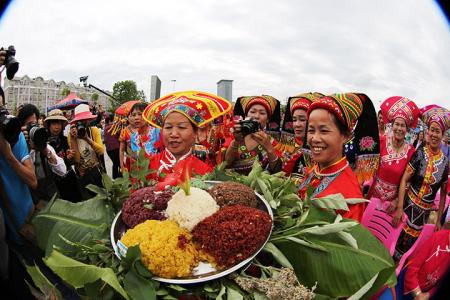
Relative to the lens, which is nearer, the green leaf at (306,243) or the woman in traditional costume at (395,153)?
the green leaf at (306,243)

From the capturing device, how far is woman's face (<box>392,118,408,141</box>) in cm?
420

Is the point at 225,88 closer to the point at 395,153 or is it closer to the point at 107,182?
the point at 395,153

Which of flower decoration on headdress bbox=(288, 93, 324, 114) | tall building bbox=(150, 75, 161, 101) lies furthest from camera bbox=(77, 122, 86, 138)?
flower decoration on headdress bbox=(288, 93, 324, 114)

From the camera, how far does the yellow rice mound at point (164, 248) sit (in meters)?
1.20

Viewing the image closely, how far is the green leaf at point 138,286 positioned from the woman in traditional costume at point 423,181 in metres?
3.49

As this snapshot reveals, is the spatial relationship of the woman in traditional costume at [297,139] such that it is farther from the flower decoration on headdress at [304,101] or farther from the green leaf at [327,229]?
the green leaf at [327,229]

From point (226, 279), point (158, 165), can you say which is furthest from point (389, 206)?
point (226, 279)

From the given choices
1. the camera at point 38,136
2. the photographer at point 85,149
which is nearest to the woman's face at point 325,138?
the camera at point 38,136

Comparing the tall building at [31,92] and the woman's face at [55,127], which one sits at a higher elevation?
the tall building at [31,92]

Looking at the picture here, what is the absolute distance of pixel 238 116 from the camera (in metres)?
4.35

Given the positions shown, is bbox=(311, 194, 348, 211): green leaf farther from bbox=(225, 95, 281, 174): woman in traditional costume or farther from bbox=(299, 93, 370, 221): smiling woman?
bbox=(225, 95, 281, 174): woman in traditional costume

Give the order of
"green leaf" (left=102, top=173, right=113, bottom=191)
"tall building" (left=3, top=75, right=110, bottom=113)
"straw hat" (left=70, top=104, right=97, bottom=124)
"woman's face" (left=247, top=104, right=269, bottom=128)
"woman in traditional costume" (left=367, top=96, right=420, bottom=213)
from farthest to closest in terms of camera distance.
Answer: "straw hat" (left=70, top=104, right=97, bottom=124)
"woman in traditional costume" (left=367, top=96, right=420, bottom=213)
"tall building" (left=3, top=75, right=110, bottom=113)
"woman's face" (left=247, top=104, right=269, bottom=128)
"green leaf" (left=102, top=173, right=113, bottom=191)

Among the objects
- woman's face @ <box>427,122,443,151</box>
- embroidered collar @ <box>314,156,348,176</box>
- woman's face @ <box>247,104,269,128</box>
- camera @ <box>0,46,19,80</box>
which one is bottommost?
embroidered collar @ <box>314,156,348,176</box>

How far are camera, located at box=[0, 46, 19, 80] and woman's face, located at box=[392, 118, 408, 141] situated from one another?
400 cm
